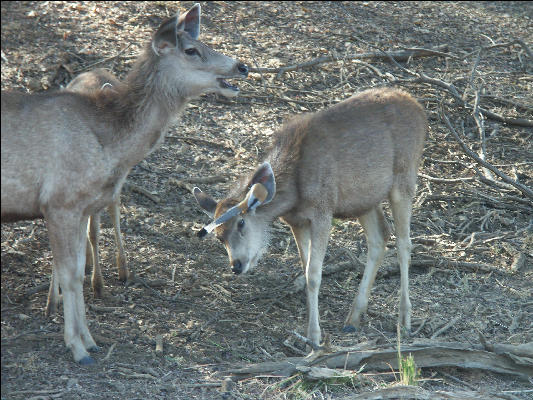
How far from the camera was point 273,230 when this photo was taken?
10.4 meters

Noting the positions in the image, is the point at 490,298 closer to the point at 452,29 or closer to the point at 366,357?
the point at 366,357

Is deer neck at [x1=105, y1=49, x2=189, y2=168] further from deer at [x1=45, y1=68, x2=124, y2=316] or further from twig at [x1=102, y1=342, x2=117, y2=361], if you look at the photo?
twig at [x1=102, y1=342, x2=117, y2=361]

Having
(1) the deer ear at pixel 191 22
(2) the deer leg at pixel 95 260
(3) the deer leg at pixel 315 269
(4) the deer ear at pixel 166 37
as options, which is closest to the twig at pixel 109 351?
(2) the deer leg at pixel 95 260

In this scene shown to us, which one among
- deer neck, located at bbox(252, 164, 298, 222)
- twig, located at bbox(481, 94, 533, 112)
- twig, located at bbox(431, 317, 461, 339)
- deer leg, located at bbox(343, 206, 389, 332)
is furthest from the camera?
twig, located at bbox(481, 94, 533, 112)

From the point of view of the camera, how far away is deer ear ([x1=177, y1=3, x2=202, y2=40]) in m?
7.70

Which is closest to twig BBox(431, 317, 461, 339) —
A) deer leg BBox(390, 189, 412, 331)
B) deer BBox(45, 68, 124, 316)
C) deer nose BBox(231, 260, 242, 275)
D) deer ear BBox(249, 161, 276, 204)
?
deer leg BBox(390, 189, 412, 331)

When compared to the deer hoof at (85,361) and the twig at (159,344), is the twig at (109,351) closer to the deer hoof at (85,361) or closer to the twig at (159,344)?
the deer hoof at (85,361)

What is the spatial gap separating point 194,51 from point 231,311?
2901 mm

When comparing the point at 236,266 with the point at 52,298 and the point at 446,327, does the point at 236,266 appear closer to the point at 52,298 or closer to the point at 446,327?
the point at 52,298

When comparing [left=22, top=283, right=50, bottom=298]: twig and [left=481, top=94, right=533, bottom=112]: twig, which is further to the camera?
[left=481, top=94, right=533, bottom=112]: twig

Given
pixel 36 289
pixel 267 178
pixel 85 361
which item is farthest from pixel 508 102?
pixel 85 361

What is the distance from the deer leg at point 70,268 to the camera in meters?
6.92

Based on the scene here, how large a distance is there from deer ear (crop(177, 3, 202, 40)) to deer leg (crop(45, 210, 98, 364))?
2199 mm

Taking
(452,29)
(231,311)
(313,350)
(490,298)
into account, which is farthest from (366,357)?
(452,29)
